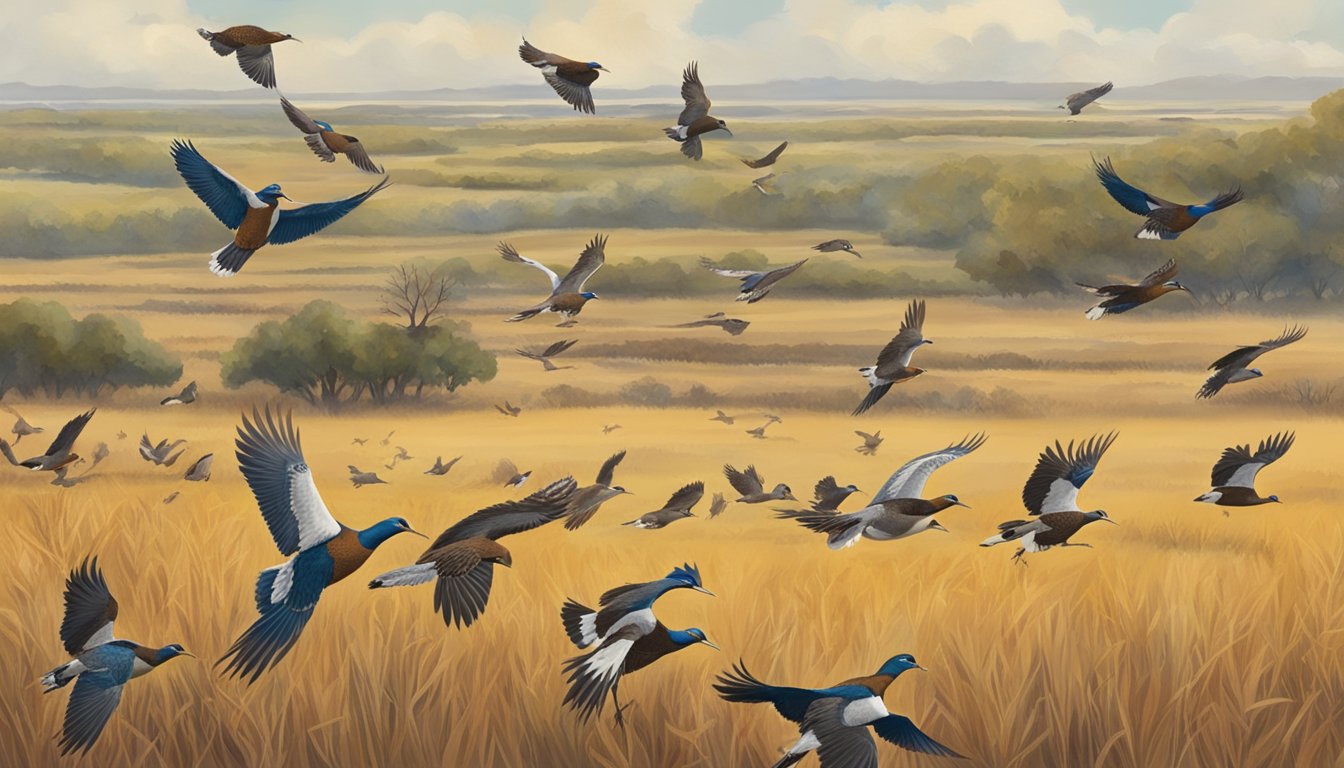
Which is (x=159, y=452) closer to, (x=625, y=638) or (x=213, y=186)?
(x=213, y=186)

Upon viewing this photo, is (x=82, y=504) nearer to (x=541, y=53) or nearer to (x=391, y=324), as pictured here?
(x=541, y=53)

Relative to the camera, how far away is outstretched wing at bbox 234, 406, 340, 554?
7.05 meters

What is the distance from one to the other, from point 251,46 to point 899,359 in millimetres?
4829

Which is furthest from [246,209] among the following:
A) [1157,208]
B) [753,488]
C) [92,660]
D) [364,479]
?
[1157,208]

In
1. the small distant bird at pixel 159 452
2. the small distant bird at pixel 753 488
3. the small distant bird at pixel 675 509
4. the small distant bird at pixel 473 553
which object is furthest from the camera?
the small distant bird at pixel 159 452

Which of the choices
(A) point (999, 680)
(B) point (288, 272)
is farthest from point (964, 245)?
(A) point (999, 680)

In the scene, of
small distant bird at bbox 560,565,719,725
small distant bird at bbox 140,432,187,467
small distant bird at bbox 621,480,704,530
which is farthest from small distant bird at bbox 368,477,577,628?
small distant bird at bbox 140,432,187,467

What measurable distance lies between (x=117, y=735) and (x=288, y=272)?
1198 cm

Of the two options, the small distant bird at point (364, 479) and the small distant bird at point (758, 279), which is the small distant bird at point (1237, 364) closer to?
the small distant bird at point (758, 279)

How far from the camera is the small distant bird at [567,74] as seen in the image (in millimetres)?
11344

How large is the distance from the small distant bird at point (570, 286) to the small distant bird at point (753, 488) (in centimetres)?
188

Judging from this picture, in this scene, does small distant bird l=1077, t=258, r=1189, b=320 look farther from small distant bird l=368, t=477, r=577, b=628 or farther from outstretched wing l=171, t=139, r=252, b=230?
outstretched wing l=171, t=139, r=252, b=230


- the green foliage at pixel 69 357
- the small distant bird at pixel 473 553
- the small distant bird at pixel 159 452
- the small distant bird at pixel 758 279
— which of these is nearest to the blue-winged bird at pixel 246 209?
the small distant bird at pixel 473 553

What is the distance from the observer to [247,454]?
7.03 meters
